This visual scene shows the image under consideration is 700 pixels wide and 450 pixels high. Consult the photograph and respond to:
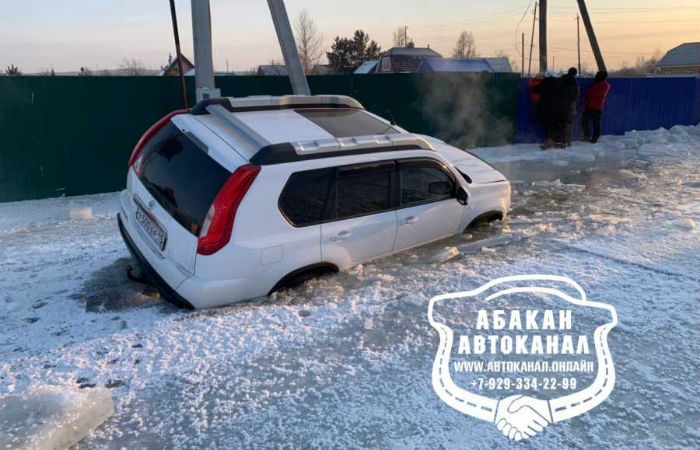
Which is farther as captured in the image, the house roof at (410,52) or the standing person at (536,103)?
the house roof at (410,52)

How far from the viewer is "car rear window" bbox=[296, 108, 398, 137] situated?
4793mm

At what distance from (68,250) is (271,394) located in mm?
3721

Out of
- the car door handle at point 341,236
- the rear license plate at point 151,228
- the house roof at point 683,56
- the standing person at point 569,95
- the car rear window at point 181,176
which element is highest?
the house roof at point 683,56

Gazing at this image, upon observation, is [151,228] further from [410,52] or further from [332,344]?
[410,52]

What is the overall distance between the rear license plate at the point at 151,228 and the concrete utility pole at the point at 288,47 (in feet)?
18.2

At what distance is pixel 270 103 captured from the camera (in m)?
4.91

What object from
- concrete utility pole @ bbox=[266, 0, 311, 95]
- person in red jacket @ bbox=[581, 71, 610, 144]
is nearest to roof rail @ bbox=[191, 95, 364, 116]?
concrete utility pole @ bbox=[266, 0, 311, 95]

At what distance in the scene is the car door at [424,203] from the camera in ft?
16.4

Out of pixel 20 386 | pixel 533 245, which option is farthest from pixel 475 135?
pixel 20 386

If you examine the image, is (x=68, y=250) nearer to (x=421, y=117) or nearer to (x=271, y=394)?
(x=271, y=394)

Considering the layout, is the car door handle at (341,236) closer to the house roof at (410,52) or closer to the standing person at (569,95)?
the standing person at (569,95)

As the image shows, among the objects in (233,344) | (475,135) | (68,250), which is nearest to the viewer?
(233,344)

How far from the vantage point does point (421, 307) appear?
4223mm

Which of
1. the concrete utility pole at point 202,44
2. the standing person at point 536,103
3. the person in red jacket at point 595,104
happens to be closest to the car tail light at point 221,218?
the concrete utility pole at point 202,44
